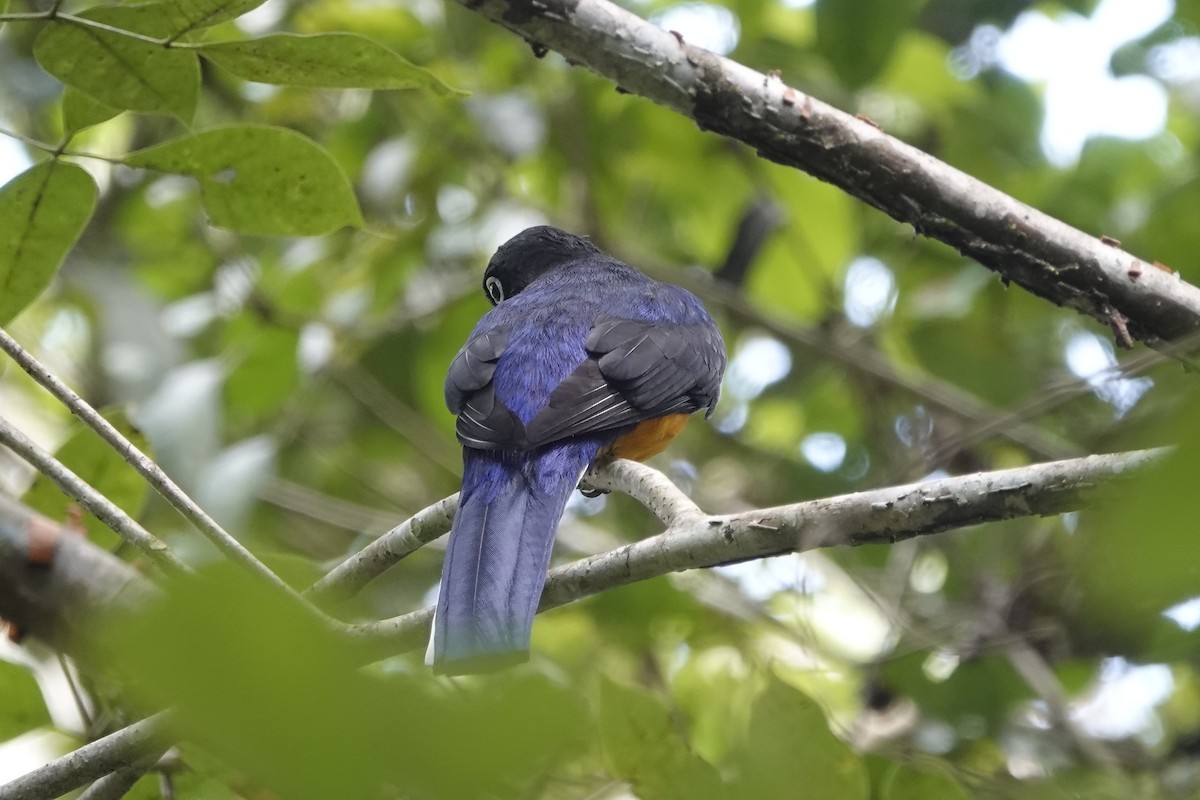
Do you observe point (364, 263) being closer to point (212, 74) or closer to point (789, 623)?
point (212, 74)

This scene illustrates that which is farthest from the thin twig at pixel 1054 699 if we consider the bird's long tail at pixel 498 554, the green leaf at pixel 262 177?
the green leaf at pixel 262 177

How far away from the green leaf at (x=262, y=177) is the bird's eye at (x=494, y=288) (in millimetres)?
2052

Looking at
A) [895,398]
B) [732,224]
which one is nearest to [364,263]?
[732,224]

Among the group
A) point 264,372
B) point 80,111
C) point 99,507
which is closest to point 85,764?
point 99,507

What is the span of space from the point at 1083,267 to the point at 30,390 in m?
5.17

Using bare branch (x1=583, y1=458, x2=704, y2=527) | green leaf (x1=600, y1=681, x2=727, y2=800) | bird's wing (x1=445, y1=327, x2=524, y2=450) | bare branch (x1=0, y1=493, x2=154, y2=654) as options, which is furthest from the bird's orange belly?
bare branch (x1=0, y1=493, x2=154, y2=654)

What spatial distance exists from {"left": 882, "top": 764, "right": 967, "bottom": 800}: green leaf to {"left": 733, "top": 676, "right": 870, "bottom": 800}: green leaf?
0.24 metres

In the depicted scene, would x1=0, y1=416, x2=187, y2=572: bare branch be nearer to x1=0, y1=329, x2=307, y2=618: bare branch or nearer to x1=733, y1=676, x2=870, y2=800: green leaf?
x1=0, y1=329, x2=307, y2=618: bare branch

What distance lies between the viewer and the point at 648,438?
3.55 m

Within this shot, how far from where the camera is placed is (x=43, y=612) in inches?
92.2

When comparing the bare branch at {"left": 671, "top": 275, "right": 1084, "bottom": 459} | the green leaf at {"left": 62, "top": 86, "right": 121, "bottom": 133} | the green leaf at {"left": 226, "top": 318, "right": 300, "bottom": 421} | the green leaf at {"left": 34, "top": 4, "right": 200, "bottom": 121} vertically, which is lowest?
the green leaf at {"left": 34, "top": 4, "right": 200, "bottom": 121}

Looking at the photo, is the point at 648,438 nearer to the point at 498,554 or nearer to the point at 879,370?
the point at 498,554

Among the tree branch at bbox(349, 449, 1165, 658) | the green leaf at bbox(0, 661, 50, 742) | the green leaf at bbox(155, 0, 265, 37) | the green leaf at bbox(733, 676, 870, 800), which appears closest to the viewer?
the green leaf at bbox(733, 676, 870, 800)

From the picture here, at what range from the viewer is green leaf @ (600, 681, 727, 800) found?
6.61 ft
